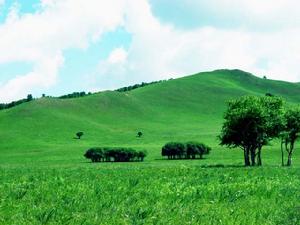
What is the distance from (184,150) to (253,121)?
43.6m

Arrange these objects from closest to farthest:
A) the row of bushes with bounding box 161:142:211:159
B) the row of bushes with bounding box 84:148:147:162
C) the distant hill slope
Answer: the row of bushes with bounding box 84:148:147:162 → the row of bushes with bounding box 161:142:211:159 → the distant hill slope

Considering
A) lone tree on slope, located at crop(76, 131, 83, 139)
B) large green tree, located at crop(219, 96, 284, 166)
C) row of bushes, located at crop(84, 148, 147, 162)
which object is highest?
lone tree on slope, located at crop(76, 131, 83, 139)

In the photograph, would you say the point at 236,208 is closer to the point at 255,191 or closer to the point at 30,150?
the point at 255,191

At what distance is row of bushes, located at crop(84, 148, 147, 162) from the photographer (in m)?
104

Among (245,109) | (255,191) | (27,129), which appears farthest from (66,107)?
(255,191)

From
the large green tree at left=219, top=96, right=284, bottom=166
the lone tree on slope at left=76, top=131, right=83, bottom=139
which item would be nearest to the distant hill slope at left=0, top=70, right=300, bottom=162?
the lone tree on slope at left=76, top=131, right=83, bottom=139

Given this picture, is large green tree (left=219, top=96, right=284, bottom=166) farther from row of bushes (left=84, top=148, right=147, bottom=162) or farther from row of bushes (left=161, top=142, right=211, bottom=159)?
row of bushes (left=161, top=142, right=211, bottom=159)

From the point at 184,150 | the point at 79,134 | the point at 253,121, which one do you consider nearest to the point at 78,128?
the point at 79,134

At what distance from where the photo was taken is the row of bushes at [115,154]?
104 m

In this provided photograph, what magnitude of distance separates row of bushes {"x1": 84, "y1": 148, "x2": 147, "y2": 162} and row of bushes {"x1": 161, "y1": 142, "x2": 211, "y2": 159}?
518 cm

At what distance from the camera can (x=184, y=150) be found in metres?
109

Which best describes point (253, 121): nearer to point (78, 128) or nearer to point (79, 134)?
point (79, 134)

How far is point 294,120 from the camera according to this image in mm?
67500

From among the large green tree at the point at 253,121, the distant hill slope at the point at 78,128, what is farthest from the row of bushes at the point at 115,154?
the large green tree at the point at 253,121
